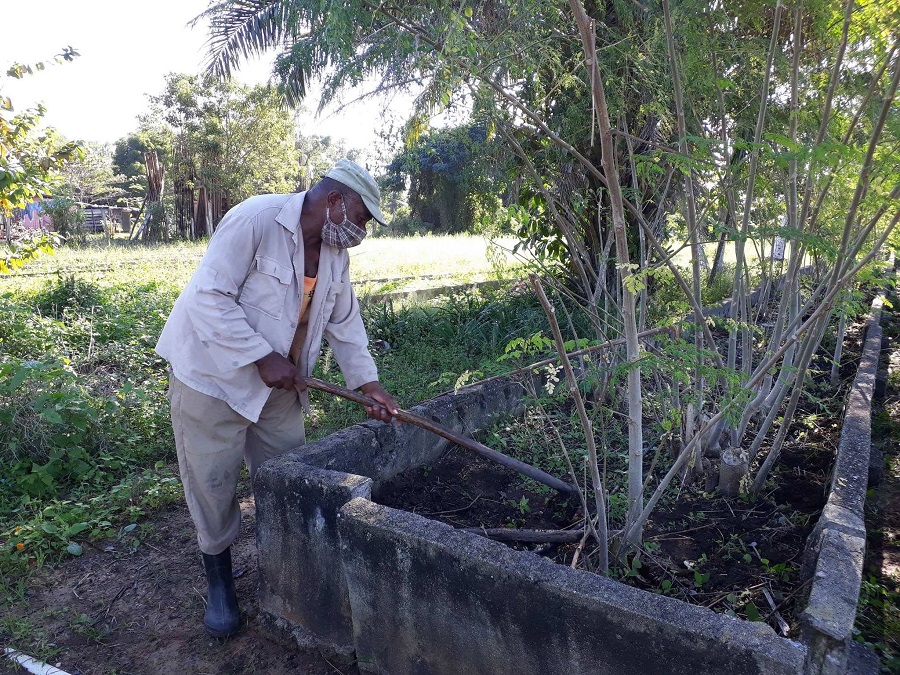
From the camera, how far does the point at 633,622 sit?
1780mm

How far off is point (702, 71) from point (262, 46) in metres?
11.2

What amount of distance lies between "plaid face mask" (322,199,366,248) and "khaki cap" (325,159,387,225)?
0.32ft

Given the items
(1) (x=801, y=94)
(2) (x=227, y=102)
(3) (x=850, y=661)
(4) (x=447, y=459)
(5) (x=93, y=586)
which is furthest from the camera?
(2) (x=227, y=102)

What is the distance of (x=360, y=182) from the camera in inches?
106

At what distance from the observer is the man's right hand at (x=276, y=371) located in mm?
2621

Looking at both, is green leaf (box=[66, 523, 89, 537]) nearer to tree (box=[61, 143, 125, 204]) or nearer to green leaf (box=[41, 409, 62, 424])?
green leaf (box=[41, 409, 62, 424])

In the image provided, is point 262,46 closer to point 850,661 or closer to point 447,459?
point 447,459

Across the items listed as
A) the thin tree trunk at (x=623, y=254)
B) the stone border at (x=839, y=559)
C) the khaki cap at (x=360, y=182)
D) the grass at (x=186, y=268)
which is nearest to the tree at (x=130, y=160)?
the grass at (x=186, y=268)

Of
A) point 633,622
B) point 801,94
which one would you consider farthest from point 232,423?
point 801,94

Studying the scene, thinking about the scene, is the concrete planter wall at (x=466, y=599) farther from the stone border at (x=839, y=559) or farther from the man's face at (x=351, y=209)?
the man's face at (x=351, y=209)

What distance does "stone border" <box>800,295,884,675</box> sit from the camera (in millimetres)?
1838

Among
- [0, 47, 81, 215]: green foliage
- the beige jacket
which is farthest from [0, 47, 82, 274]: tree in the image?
the beige jacket

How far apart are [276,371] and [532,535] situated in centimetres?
132

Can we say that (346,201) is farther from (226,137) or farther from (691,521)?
(226,137)
